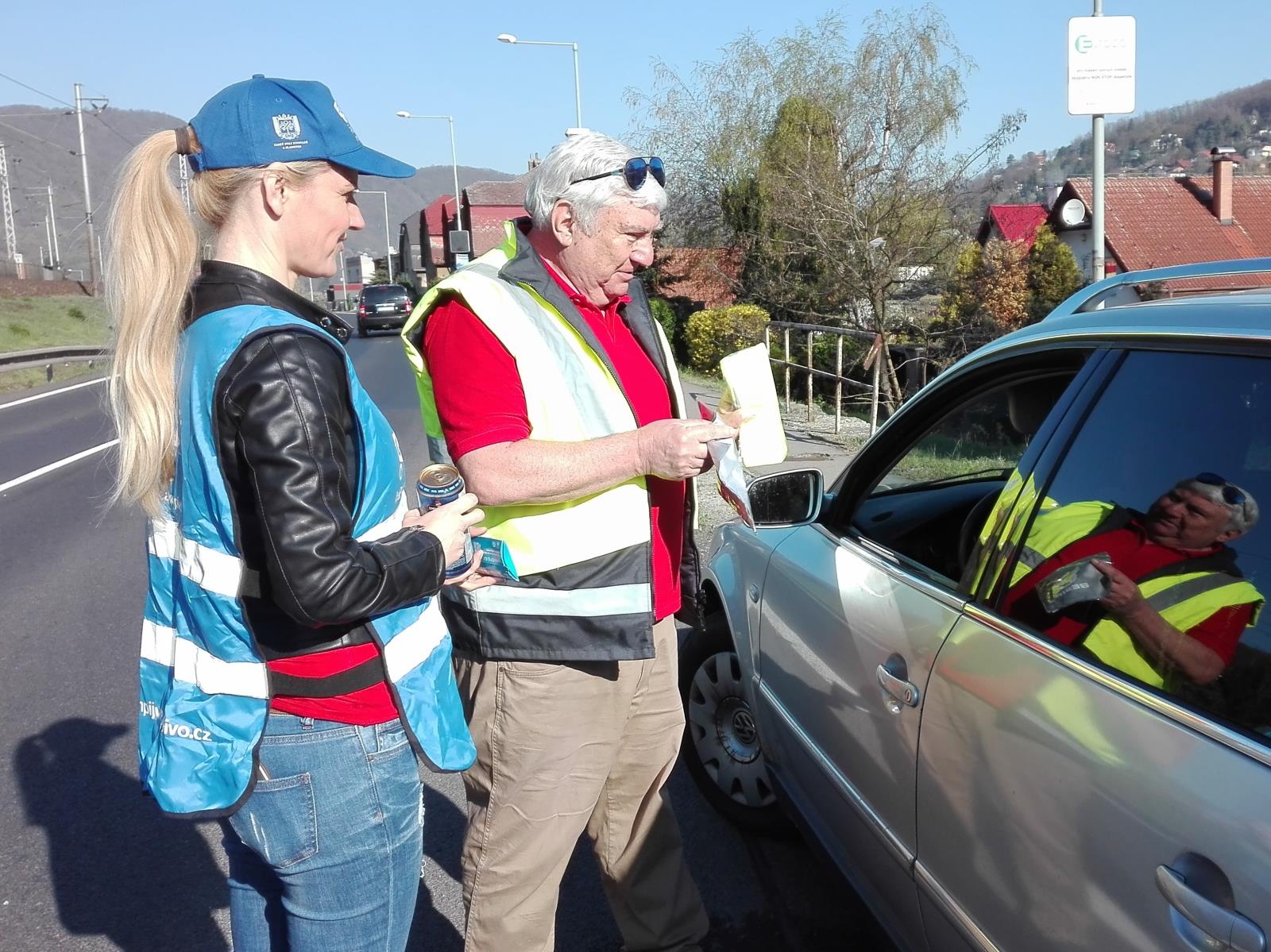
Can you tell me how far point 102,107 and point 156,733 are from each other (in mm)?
52559

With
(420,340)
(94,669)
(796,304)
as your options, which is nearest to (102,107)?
(796,304)

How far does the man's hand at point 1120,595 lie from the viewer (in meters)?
1.66

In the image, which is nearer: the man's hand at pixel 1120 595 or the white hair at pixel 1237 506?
the white hair at pixel 1237 506

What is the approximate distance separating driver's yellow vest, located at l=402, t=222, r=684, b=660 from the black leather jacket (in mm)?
519

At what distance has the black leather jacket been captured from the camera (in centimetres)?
145

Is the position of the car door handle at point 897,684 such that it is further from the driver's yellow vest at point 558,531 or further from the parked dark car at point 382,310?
the parked dark car at point 382,310

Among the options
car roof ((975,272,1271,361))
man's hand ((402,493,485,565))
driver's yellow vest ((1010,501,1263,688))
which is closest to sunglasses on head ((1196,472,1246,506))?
driver's yellow vest ((1010,501,1263,688))

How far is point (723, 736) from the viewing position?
10.9ft

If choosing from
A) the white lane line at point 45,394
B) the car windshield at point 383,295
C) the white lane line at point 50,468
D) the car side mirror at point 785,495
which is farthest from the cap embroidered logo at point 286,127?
the car windshield at point 383,295

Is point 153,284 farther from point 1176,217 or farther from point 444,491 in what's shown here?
point 1176,217

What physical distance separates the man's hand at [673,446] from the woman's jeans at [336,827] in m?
0.71

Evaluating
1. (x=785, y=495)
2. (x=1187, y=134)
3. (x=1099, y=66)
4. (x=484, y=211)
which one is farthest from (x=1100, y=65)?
(x=1187, y=134)

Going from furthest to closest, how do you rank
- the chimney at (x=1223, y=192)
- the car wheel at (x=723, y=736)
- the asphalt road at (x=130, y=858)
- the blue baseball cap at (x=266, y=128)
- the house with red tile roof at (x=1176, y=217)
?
the chimney at (x=1223, y=192) → the house with red tile roof at (x=1176, y=217) → the car wheel at (x=723, y=736) → the asphalt road at (x=130, y=858) → the blue baseball cap at (x=266, y=128)

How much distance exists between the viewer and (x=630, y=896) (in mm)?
2574
